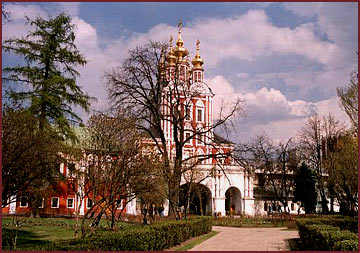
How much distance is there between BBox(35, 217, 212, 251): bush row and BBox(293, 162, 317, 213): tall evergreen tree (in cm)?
2697

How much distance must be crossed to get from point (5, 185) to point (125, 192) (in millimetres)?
6544

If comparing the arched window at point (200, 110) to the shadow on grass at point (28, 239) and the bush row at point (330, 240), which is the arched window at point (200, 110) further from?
the bush row at point (330, 240)

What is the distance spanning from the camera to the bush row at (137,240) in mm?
9672

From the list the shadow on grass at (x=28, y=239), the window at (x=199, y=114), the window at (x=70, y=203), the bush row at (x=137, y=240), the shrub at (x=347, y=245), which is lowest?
the shadow on grass at (x=28, y=239)

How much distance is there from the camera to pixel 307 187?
44.0 metres

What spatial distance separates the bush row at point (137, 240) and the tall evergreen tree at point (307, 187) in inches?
1062

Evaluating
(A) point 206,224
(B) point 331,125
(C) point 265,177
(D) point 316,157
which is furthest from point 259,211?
(A) point 206,224

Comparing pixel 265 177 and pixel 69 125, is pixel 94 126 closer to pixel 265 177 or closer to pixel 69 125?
pixel 69 125

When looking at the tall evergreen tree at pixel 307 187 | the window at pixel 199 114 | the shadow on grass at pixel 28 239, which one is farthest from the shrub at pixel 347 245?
the window at pixel 199 114

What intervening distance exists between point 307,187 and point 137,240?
115 feet

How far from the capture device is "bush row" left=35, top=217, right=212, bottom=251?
9672 millimetres

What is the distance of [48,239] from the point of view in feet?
57.9

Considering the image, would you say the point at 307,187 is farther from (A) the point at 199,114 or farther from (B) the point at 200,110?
(B) the point at 200,110

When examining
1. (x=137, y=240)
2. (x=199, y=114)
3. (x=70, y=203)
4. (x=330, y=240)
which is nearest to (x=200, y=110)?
(x=199, y=114)
